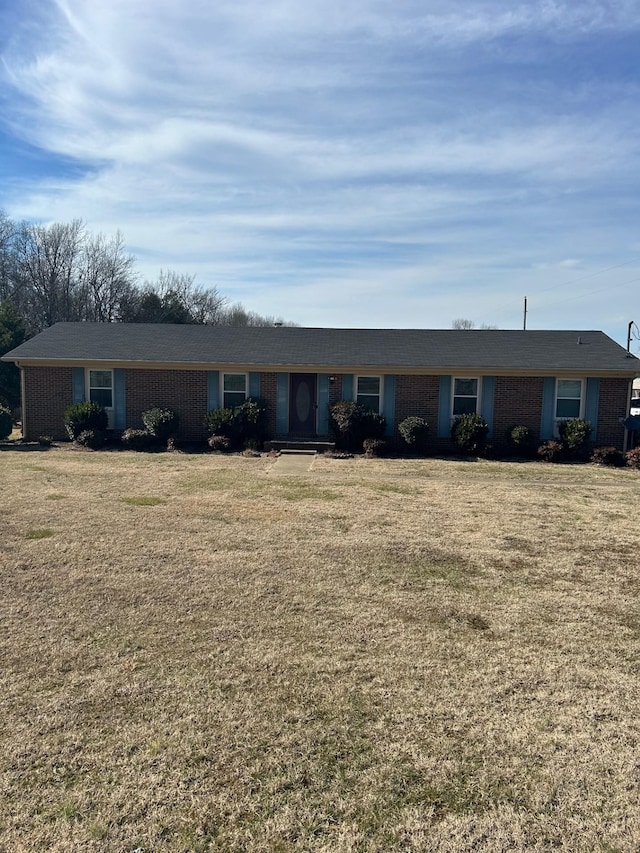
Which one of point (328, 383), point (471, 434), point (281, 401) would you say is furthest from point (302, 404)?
point (471, 434)

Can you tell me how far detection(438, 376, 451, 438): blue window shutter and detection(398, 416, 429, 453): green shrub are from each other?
0.79m

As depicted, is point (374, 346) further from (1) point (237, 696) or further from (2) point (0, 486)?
(1) point (237, 696)

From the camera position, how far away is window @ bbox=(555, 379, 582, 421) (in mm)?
17297

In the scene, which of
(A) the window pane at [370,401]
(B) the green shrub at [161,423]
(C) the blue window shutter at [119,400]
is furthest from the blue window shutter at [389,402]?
(C) the blue window shutter at [119,400]

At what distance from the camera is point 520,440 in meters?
16.6

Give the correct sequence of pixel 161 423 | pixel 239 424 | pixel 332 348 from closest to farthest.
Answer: pixel 161 423 → pixel 239 424 → pixel 332 348

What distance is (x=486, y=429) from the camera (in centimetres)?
1666

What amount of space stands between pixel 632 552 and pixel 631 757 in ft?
15.7

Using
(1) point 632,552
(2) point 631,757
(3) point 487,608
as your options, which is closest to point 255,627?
(3) point 487,608

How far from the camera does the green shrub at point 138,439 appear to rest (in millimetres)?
16859

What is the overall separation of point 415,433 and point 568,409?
4790mm

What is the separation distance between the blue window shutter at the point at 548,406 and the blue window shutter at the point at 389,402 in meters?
4.41

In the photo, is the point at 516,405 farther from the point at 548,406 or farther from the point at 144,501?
the point at 144,501

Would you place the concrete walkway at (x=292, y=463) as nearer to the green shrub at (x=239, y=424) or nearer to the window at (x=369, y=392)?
the green shrub at (x=239, y=424)
